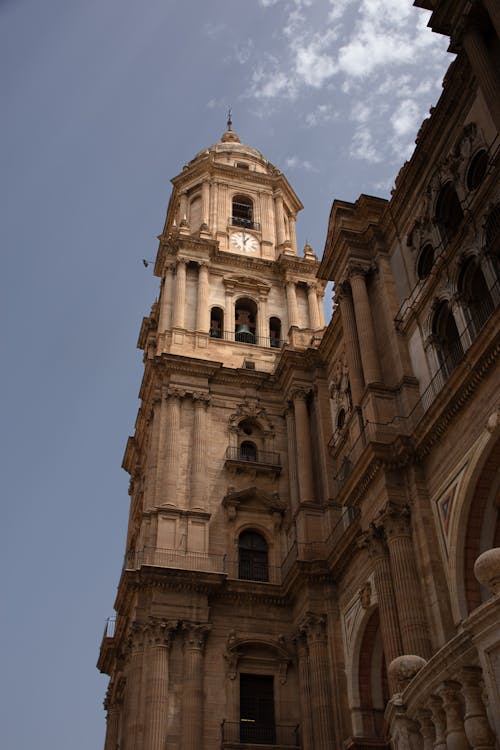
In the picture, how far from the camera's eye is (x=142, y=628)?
2580 centimetres

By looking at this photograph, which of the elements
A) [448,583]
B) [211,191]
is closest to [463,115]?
[448,583]

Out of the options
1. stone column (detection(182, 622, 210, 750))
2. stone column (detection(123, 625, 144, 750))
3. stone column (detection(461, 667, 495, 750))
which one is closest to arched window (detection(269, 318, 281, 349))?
stone column (detection(182, 622, 210, 750))

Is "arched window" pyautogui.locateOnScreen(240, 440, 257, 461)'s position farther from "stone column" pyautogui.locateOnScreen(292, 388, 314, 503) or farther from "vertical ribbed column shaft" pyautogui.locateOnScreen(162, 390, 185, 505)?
"vertical ribbed column shaft" pyautogui.locateOnScreen(162, 390, 185, 505)

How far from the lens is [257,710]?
26.1m

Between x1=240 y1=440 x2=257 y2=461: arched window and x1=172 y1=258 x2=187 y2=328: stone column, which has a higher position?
x1=172 y1=258 x2=187 y2=328: stone column

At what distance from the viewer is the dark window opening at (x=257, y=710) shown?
25.4 meters

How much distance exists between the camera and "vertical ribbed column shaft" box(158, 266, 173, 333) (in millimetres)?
36531

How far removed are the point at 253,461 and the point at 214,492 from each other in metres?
2.42

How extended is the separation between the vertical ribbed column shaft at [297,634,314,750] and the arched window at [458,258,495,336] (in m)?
12.1

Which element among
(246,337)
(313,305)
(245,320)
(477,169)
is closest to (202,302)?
(246,337)

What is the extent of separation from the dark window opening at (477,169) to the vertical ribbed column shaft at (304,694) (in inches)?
601

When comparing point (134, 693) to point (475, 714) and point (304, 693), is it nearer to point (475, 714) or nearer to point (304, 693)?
point (304, 693)

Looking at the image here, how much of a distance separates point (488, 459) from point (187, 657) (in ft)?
41.1

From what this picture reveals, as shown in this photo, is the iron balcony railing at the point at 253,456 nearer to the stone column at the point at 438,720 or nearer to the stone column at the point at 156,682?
the stone column at the point at 156,682
